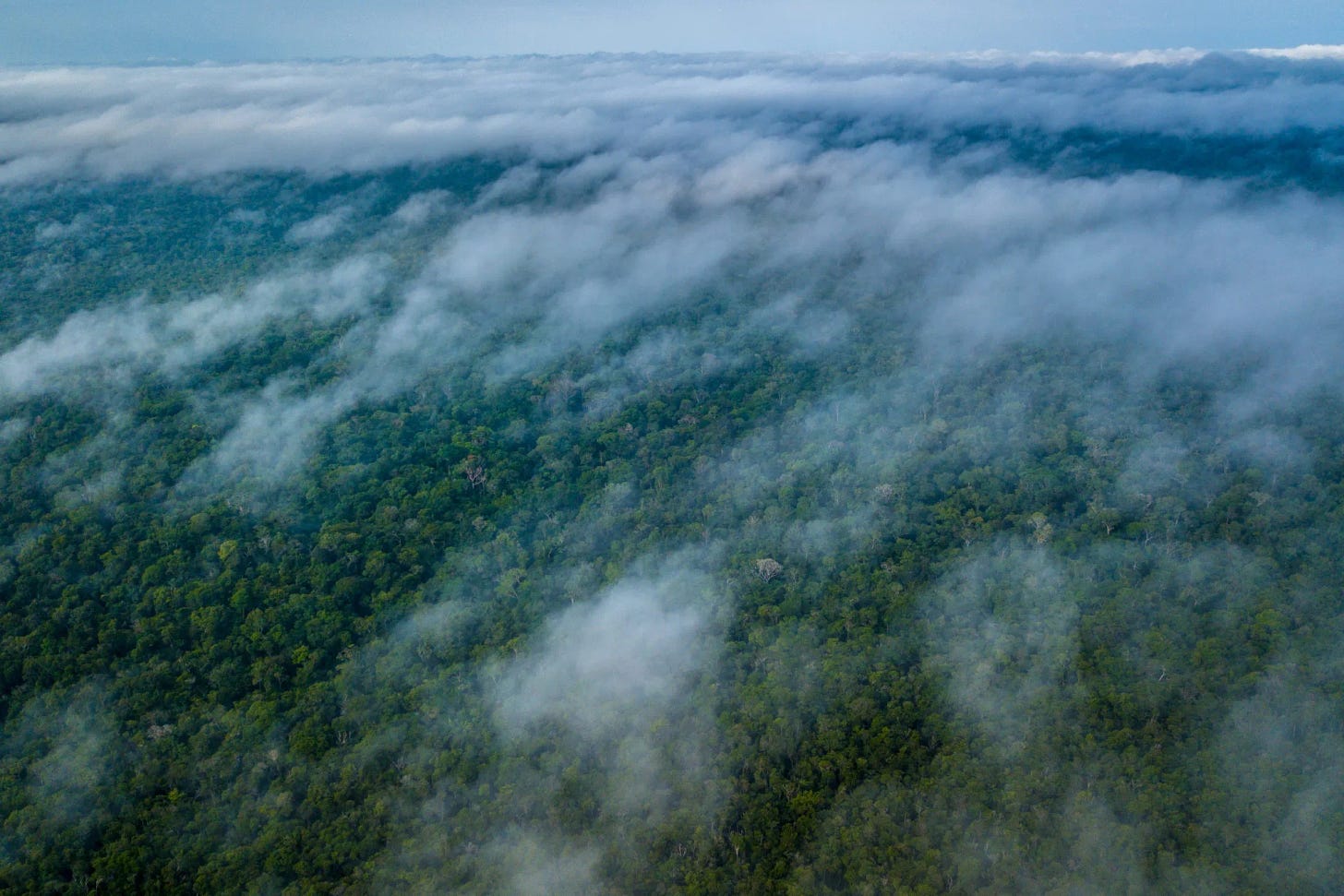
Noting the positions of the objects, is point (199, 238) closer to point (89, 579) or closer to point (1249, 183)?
→ point (89, 579)

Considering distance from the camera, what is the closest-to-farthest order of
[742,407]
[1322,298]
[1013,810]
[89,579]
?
[1013,810], [89,579], [742,407], [1322,298]

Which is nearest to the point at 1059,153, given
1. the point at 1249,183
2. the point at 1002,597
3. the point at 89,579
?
the point at 1249,183

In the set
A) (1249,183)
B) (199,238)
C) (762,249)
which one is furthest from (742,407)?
(1249,183)

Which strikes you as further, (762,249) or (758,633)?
(762,249)

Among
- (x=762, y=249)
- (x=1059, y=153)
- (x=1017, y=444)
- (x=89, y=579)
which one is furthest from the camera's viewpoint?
(x=1059, y=153)

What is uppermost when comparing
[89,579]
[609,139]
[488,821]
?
[609,139]

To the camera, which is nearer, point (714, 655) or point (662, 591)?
point (714, 655)

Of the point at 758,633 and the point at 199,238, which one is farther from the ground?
the point at 199,238
